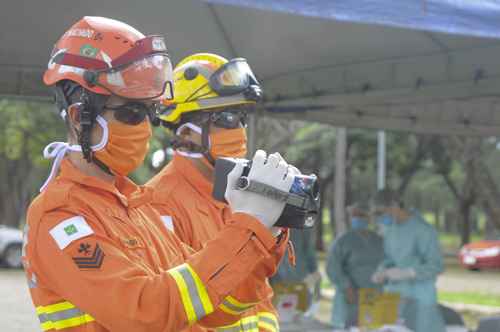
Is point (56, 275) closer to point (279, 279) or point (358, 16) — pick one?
point (358, 16)

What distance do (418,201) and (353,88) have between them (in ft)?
125

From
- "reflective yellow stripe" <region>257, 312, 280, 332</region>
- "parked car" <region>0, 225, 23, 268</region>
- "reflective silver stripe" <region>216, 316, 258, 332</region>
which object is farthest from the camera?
"parked car" <region>0, 225, 23, 268</region>

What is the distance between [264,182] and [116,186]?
0.52 m

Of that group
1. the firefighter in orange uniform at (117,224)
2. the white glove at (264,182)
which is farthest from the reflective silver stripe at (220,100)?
the white glove at (264,182)

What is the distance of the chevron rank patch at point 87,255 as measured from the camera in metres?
1.83

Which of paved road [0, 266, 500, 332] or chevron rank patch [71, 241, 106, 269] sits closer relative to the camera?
chevron rank patch [71, 241, 106, 269]

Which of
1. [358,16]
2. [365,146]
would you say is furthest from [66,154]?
[365,146]

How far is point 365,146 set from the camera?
27094mm

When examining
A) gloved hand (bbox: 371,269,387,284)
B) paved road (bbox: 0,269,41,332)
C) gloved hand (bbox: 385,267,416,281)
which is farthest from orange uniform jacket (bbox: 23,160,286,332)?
gloved hand (bbox: 371,269,387,284)

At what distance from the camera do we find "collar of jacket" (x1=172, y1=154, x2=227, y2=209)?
3219 mm

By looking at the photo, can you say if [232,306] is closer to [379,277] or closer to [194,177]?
[194,177]

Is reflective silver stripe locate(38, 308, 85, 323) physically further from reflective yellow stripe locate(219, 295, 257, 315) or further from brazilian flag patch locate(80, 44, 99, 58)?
brazilian flag patch locate(80, 44, 99, 58)

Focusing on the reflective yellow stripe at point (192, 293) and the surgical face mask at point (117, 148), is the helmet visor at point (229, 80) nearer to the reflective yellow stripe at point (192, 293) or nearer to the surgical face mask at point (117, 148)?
the surgical face mask at point (117, 148)

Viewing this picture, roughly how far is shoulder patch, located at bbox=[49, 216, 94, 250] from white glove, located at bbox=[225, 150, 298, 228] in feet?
1.05
